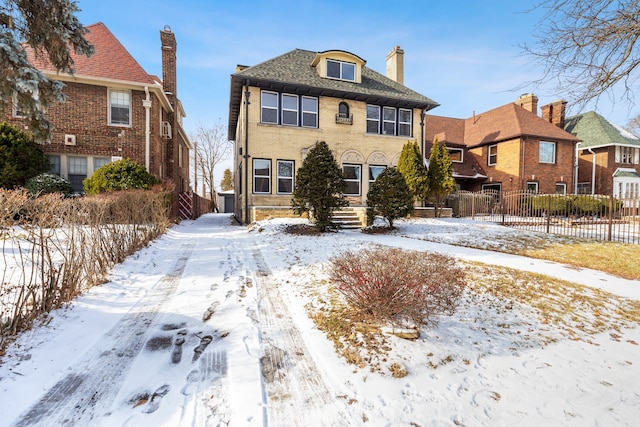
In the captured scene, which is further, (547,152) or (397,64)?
(547,152)

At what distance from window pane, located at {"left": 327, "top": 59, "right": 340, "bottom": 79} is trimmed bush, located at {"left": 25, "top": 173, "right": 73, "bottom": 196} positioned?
42.7ft

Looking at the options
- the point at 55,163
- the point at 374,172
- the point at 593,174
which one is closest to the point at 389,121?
the point at 374,172

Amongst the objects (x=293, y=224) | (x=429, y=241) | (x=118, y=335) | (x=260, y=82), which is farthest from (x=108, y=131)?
(x=429, y=241)

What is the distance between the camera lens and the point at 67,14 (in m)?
6.47

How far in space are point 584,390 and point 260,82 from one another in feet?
Answer: 49.2

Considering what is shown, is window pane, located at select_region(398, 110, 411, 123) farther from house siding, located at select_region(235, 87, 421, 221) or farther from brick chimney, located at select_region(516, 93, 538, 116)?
brick chimney, located at select_region(516, 93, 538, 116)

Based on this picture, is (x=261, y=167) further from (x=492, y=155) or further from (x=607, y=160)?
(x=607, y=160)

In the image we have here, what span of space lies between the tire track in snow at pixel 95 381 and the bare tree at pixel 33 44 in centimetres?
582

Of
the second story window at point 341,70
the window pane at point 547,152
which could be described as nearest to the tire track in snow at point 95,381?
the second story window at point 341,70

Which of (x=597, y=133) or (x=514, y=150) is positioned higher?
(x=597, y=133)

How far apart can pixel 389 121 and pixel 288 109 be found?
5973mm

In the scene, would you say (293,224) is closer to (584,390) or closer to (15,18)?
(15,18)

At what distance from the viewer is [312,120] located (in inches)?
623

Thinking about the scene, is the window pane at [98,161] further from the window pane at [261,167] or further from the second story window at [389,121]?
the second story window at [389,121]
